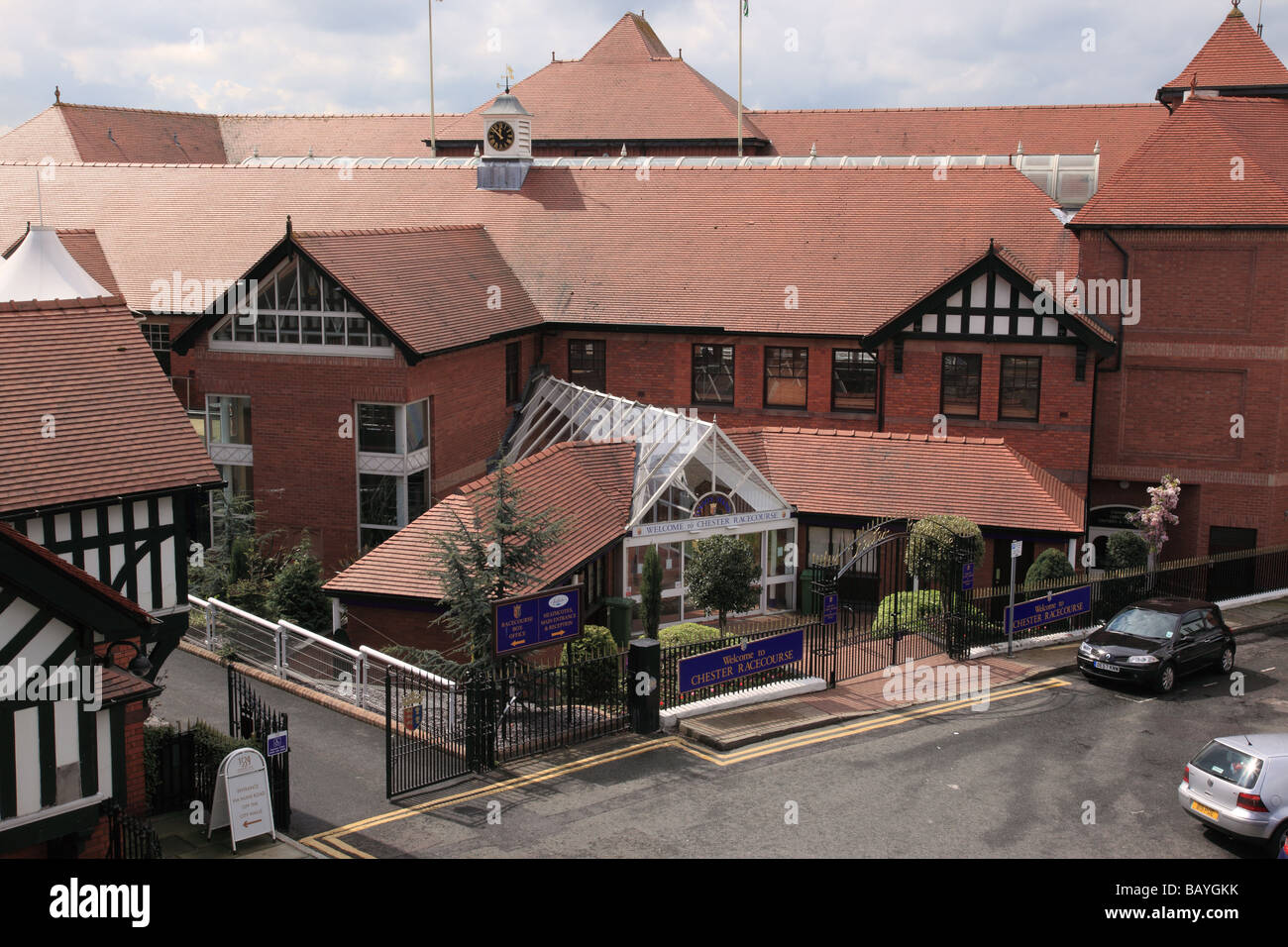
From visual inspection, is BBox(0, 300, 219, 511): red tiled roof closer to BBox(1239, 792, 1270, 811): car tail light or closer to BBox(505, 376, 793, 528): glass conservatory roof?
BBox(505, 376, 793, 528): glass conservatory roof

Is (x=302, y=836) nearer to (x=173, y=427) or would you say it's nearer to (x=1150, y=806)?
(x=173, y=427)

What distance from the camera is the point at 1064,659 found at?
25.2 meters

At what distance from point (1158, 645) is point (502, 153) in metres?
25.9

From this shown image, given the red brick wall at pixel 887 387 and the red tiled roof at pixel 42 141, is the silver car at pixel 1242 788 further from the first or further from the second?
the red tiled roof at pixel 42 141

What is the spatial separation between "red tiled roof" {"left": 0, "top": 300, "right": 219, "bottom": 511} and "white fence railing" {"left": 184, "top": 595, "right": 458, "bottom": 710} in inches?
163

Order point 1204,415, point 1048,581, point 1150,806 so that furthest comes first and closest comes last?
1. point 1204,415
2. point 1048,581
3. point 1150,806

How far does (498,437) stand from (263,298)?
7296 millimetres

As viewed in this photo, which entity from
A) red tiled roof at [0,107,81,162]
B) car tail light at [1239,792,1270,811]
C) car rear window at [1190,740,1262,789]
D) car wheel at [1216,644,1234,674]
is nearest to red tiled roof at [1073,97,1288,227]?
car wheel at [1216,644,1234,674]

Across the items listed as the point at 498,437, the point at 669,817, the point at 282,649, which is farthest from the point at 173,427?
the point at 498,437

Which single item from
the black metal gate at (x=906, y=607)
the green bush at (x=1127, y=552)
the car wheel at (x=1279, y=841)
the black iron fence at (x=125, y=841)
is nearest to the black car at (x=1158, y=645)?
the black metal gate at (x=906, y=607)

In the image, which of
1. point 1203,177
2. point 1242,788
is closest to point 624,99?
point 1203,177

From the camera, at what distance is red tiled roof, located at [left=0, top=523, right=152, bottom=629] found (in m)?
13.1

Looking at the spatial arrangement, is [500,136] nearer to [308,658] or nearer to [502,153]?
[502,153]

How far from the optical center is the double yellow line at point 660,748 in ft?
55.0
